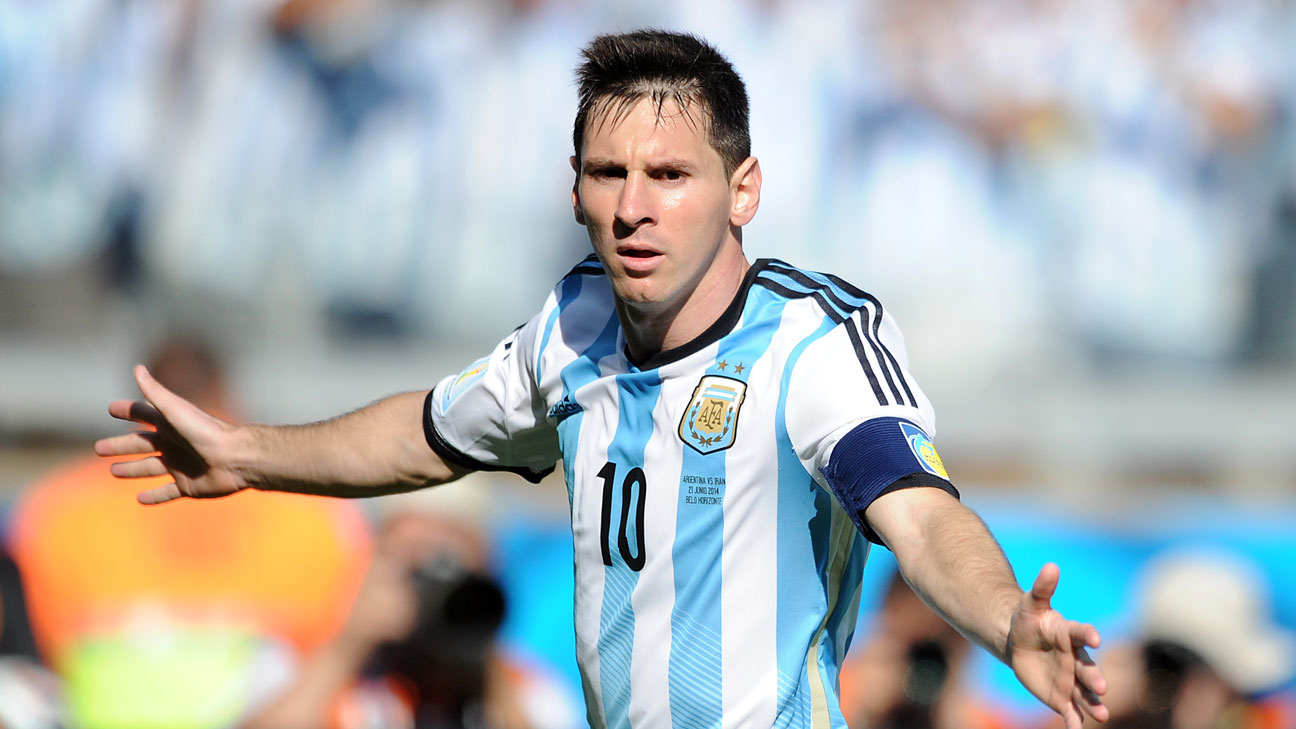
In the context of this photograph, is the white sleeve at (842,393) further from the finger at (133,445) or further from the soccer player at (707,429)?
the finger at (133,445)

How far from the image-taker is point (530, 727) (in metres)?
5.61

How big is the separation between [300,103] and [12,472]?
3001mm

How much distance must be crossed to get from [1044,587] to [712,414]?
882 millimetres

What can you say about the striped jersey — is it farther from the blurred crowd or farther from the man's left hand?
the blurred crowd

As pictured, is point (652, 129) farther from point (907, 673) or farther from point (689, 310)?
point (907, 673)

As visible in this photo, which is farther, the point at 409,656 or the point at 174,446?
the point at 409,656

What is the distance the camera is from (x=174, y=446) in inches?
139

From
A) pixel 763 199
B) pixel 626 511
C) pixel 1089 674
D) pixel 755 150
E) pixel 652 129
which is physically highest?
pixel 652 129

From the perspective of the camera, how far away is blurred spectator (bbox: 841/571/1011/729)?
19.1 feet

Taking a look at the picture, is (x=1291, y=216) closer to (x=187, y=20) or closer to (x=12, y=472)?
(x=187, y=20)

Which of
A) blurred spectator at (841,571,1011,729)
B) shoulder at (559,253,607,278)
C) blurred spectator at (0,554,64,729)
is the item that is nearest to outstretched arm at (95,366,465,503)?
shoulder at (559,253,607,278)

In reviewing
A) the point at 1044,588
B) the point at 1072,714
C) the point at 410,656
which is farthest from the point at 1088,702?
the point at 410,656

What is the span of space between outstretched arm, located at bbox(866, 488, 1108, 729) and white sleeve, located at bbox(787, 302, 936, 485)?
0.63ft

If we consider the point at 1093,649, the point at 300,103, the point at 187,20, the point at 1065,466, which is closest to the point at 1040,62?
the point at 1065,466
